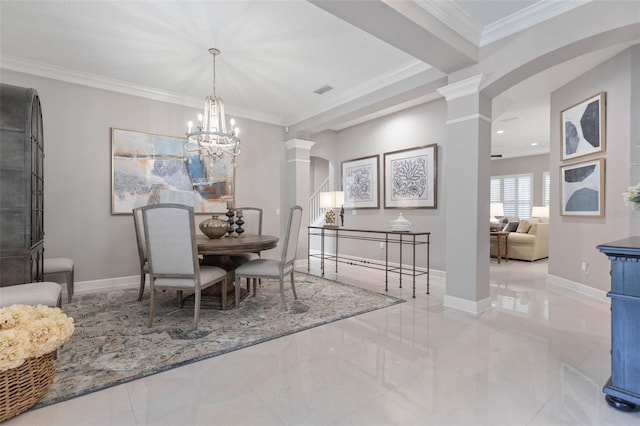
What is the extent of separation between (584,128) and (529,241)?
9.84ft

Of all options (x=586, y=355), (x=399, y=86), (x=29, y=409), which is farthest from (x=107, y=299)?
(x=586, y=355)

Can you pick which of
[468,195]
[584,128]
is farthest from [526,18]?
[584,128]

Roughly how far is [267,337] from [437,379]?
131 centimetres

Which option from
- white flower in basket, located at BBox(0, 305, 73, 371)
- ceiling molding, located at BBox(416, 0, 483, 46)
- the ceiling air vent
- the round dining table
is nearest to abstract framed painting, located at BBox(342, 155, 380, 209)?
the ceiling air vent

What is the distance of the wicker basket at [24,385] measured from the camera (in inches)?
61.5

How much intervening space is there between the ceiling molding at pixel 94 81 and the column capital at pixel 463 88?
3.31m

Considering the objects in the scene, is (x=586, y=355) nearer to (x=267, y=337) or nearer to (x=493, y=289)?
(x=493, y=289)

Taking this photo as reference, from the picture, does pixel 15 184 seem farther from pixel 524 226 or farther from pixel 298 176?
pixel 524 226

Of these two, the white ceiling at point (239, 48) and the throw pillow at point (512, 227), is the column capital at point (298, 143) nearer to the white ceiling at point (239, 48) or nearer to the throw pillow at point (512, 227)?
the white ceiling at point (239, 48)

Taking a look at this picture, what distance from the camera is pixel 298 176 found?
5848mm

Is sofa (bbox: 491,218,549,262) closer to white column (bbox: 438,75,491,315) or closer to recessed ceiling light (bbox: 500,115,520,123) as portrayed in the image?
recessed ceiling light (bbox: 500,115,520,123)

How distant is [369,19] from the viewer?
2.42m

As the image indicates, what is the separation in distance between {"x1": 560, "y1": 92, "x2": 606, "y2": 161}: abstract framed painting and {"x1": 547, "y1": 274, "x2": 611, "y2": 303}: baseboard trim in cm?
167

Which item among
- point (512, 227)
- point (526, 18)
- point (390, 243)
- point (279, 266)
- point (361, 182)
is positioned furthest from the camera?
point (512, 227)
